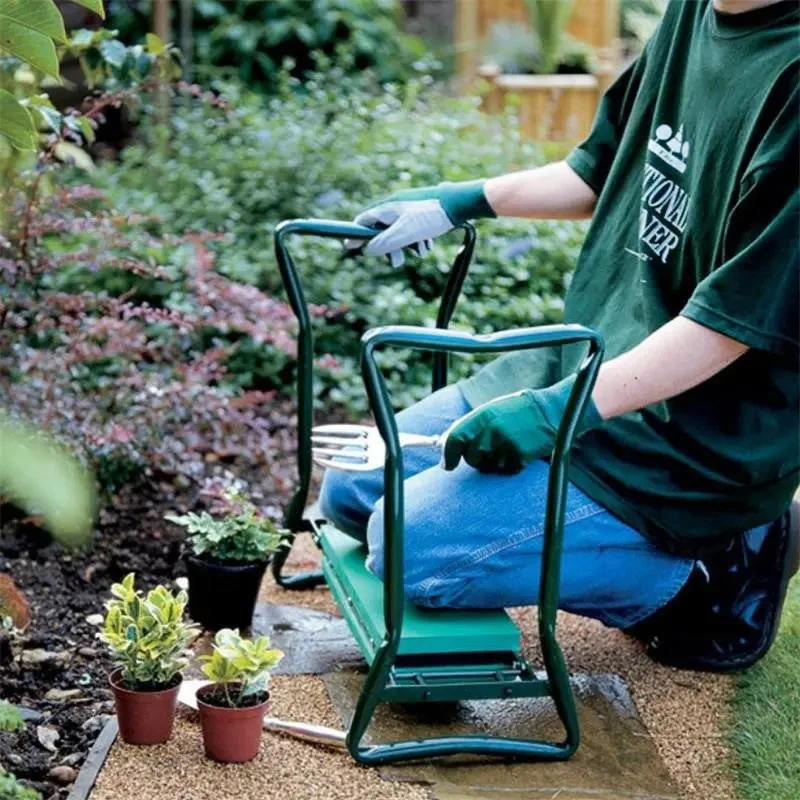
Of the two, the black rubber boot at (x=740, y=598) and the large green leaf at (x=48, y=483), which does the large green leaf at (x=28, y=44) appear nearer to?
the large green leaf at (x=48, y=483)

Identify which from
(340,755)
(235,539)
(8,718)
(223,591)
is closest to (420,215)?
(235,539)

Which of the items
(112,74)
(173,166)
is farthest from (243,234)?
(112,74)

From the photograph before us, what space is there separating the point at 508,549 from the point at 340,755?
1.48 feet

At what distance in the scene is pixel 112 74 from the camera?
3.54 metres

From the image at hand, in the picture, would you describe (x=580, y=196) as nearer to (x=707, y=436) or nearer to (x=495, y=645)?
(x=707, y=436)

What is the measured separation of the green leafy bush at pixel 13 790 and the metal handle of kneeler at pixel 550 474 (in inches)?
20.5

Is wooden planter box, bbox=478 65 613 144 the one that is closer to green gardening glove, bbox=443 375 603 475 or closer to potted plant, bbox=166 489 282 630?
→ potted plant, bbox=166 489 282 630

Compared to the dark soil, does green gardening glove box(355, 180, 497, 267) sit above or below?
above

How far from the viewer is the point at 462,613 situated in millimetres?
2533

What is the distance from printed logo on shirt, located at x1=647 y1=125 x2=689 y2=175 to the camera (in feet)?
8.61

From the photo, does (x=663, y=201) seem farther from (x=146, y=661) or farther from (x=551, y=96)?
(x=551, y=96)

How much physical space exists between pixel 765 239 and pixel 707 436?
400 millimetres

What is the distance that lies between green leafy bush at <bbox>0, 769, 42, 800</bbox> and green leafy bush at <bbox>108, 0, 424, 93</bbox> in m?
5.20

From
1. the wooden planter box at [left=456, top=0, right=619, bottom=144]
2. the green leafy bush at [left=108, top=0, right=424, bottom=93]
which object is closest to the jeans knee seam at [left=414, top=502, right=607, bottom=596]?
the wooden planter box at [left=456, top=0, right=619, bottom=144]
